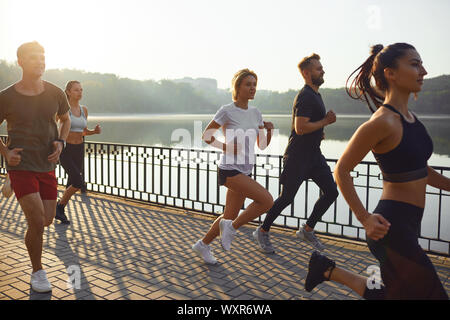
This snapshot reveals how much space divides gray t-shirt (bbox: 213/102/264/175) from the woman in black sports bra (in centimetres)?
199

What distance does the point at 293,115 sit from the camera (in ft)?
16.4

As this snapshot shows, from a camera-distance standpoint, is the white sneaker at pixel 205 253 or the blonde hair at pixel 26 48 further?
the white sneaker at pixel 205 253

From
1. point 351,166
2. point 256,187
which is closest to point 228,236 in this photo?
point 256,187

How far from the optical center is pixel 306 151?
4.99m

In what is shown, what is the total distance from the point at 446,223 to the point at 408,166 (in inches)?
727

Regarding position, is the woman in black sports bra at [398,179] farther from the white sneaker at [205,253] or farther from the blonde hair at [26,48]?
the blonde hair at [26,48]

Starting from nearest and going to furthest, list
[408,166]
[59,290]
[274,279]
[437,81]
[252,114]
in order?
[408,166] → [59,290] → [274,279] → [252,114] → [437,81]

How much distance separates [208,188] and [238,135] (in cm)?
311

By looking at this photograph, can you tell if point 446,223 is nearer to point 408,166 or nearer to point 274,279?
point 274,279

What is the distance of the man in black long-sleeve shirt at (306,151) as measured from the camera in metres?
4.82

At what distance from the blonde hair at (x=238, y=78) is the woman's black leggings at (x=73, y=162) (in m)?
3.16

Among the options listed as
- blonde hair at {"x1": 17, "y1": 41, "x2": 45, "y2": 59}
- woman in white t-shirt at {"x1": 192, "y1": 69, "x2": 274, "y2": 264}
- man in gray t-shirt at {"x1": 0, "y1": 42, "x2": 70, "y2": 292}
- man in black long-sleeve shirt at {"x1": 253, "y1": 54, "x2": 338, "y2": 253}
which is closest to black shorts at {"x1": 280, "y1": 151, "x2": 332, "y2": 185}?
man in black long-sleeve shirt at {"x1": 253, "y1": 54, "x2": 338, "y2": 253}

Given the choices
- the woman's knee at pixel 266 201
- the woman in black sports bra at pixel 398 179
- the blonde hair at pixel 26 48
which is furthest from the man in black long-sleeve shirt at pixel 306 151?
the blonde hair at pixel 26 48

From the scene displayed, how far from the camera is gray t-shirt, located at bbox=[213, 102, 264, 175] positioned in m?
4.31
